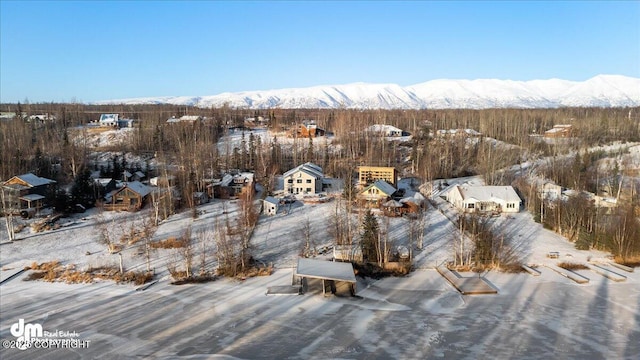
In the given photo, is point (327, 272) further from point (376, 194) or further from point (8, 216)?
Answer: point (8, 216)

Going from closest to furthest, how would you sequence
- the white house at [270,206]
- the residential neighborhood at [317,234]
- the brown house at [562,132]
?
1. the residential neighborhood at [317,234]
2. the white house at [270,206]
3. the brown house at [562,132]

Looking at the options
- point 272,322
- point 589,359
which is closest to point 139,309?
point 272,322

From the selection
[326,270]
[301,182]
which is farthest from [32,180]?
[326,270]

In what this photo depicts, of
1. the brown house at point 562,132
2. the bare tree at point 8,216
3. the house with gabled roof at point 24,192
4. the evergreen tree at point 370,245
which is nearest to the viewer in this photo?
the evergreen tree at point 370,245

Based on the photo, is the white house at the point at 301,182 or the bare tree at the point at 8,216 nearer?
the bare tree at the point at 8,216

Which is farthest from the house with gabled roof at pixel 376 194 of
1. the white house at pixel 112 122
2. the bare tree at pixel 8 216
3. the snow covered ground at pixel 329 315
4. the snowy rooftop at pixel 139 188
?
Answer: the white house at pixel 112 122

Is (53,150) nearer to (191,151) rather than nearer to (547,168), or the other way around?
(191,151)

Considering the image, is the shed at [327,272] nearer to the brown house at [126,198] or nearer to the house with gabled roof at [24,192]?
the brown house at [126,198]
